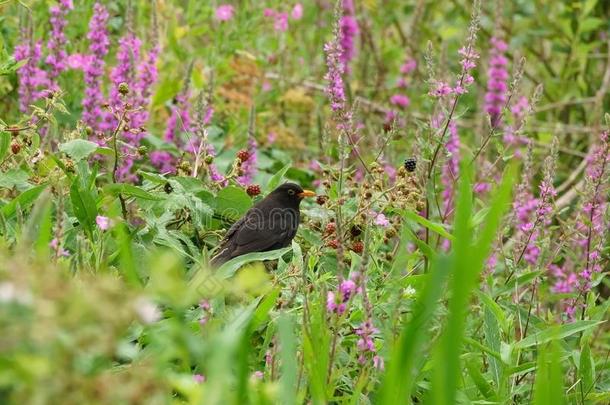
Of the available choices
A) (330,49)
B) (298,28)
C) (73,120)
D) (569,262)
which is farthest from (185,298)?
(298,28)

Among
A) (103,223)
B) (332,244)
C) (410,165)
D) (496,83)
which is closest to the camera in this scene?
(103,223)

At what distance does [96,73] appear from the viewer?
4152mm

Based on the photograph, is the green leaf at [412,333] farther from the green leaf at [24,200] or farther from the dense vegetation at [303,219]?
the green leaf at [24,200]

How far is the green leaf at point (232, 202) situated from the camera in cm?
339

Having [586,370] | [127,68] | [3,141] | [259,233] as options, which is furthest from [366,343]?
[127,68]

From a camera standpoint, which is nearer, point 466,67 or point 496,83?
point 466,67

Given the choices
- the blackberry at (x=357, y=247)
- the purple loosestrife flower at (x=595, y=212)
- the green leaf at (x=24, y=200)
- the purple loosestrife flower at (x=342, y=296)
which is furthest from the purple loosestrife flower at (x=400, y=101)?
the purple loosestrife flower at (x=342, y=296)

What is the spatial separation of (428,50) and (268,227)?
76 centimetres

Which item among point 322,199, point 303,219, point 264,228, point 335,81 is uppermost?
point 335,81

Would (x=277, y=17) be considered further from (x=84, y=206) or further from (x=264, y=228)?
(x=84, y=206)

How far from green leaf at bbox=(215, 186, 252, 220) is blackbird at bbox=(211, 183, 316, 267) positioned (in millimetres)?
36

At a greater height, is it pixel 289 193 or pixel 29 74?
pixel 29 74

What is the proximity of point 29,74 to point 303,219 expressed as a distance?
1243 millimetres

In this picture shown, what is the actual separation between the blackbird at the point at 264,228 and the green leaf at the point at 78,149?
1.55 feet
